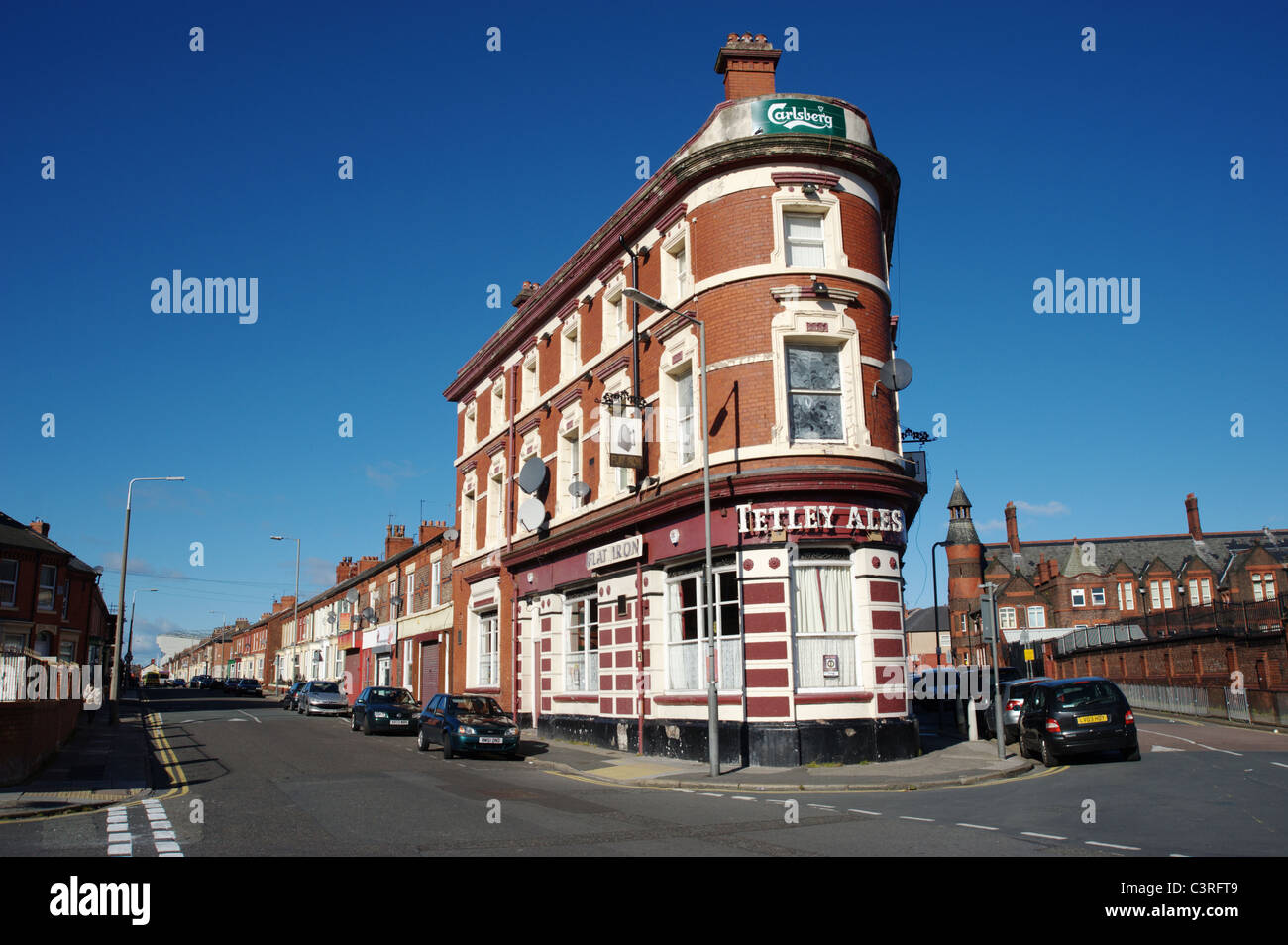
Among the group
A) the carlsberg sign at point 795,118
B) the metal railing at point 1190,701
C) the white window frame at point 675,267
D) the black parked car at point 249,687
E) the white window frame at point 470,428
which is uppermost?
the carlsberg sign at point 795,118

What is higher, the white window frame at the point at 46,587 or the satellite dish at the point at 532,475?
the satellite dish at the point at 532,475

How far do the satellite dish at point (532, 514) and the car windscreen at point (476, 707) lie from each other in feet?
20.5

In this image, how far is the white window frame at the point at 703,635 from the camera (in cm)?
1842

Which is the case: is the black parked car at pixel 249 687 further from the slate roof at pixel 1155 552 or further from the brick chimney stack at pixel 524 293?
the slate roof at pixel 1155 552

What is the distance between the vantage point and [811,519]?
17891 mm

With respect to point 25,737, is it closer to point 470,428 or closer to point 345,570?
point 470,428

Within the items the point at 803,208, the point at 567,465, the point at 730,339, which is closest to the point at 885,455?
the point at 730,339

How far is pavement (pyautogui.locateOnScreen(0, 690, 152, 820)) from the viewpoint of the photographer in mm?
12562

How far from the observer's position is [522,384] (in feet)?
102

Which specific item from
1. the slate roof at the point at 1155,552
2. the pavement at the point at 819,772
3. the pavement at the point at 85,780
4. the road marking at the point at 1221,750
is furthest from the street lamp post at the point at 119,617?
the slate roof at the point at 1155,552

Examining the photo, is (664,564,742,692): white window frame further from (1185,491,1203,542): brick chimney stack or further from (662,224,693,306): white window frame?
(1185,491,1203,542): brick chimney stack

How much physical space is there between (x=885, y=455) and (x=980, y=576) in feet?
279

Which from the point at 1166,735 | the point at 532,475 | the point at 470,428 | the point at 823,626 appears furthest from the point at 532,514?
the point at 1166,735

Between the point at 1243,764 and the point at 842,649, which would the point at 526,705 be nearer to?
the point at 842,649
